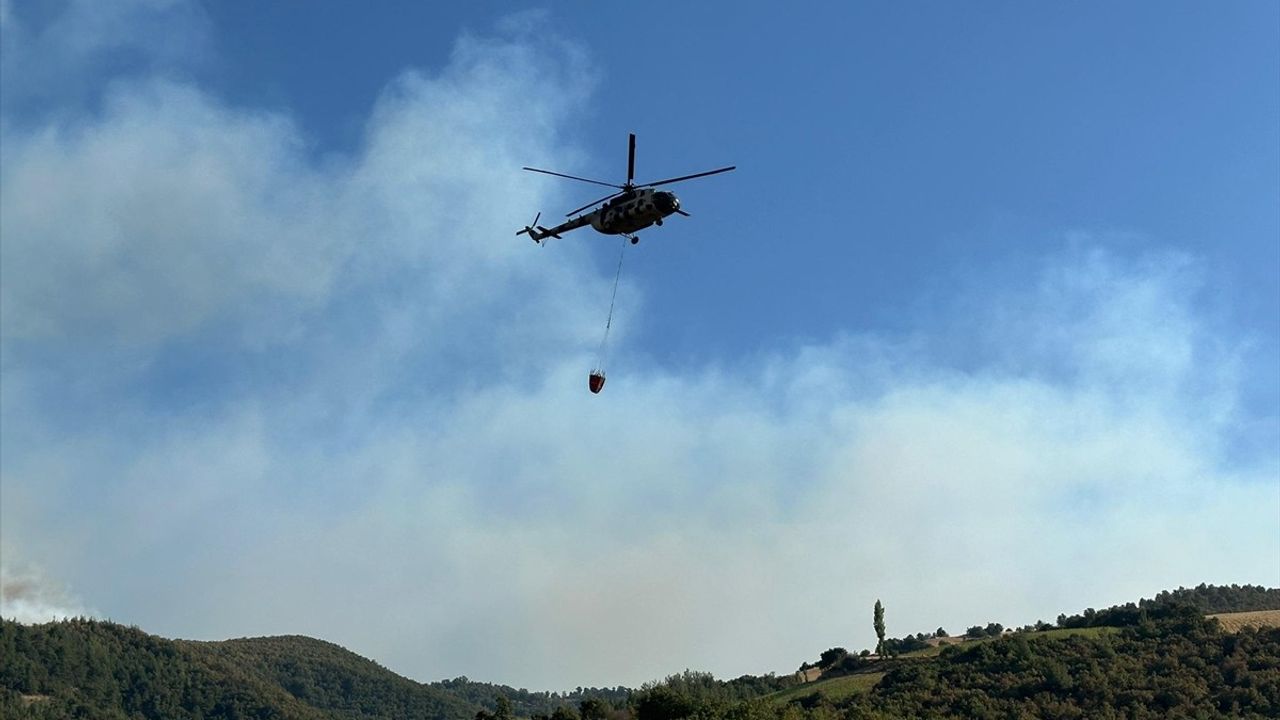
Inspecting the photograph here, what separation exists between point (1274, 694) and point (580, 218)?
89.1 m

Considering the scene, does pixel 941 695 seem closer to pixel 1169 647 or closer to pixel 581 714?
pixel 1169 647

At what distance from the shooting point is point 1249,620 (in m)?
143

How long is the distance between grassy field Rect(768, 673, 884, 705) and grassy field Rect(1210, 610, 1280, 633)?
43.4 metres

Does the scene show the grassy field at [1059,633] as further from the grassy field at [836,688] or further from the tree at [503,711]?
the tree at [503,711]

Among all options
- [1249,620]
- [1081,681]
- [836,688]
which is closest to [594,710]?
[836,688]

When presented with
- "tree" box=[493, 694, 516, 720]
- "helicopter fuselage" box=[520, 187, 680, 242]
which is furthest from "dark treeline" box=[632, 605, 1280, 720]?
"helicopter fuselage" box=[520, 187, 680, 242]

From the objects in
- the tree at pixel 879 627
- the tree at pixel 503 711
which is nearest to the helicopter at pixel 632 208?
the tree at pixel 503 711

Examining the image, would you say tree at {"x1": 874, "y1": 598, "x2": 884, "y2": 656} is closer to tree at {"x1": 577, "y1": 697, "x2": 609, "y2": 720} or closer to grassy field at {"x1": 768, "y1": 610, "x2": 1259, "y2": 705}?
grassy field at {"x1": 768, "y1": 610, "x2": 1259, "y2": 705}

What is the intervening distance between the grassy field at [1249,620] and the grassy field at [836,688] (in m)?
43.4

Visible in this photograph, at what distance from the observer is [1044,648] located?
132125 mm

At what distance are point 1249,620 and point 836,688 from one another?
5402cm

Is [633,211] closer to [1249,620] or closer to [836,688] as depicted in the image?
[836,688]

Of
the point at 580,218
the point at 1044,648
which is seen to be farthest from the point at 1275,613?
the point at 580,218

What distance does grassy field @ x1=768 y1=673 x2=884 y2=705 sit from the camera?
13438 cm
